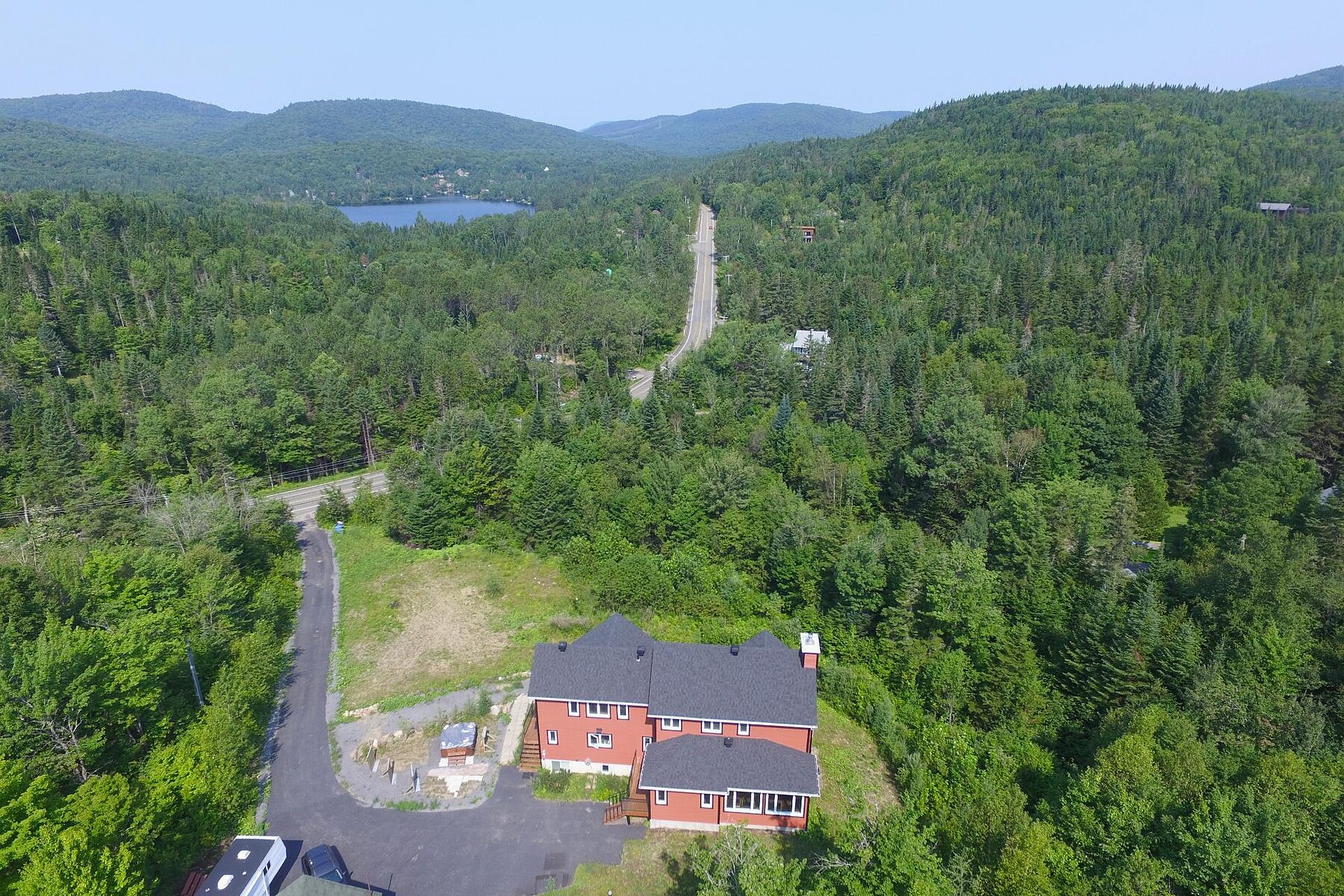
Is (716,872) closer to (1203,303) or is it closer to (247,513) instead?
(247,513)

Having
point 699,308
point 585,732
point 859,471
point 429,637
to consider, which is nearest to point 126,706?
point 429,637

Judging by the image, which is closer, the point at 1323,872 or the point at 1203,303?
the point at 1323,872

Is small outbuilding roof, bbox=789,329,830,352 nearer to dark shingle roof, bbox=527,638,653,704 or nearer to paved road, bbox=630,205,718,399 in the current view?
paved road, bbox=630,205,718,399

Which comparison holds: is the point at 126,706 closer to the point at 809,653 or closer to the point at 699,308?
the point at 809,653

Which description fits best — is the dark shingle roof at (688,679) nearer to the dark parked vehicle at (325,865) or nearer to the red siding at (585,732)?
the red siding at (585,732)

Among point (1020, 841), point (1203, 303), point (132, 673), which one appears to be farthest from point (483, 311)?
point (1020, 841)
